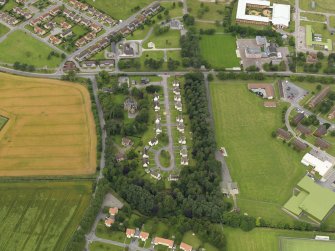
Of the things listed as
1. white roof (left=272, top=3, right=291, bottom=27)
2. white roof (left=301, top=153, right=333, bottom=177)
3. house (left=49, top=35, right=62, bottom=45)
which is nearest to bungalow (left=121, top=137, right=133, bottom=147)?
white roof (left=301, top=153, right=333, bottom=177)

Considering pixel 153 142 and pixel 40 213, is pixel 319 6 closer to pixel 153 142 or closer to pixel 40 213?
pixel 153 142

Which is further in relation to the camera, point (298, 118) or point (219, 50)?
point (219, 50)

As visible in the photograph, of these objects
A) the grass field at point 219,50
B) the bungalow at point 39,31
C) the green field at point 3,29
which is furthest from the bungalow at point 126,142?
the green field at point 3,29

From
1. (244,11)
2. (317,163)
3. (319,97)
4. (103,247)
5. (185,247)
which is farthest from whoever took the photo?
(244,11)

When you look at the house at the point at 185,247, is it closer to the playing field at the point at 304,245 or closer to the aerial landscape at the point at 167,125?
the aerial landscape at the point at 167,125

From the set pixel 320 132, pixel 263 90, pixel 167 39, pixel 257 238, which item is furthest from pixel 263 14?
pixel 257 238

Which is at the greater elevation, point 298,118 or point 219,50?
point 219,50

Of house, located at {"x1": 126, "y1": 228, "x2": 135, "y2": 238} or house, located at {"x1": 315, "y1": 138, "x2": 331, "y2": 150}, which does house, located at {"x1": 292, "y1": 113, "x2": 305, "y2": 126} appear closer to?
house, located at {"x1": 315, "y1": 138, "x2": 331, "y2": 150}
